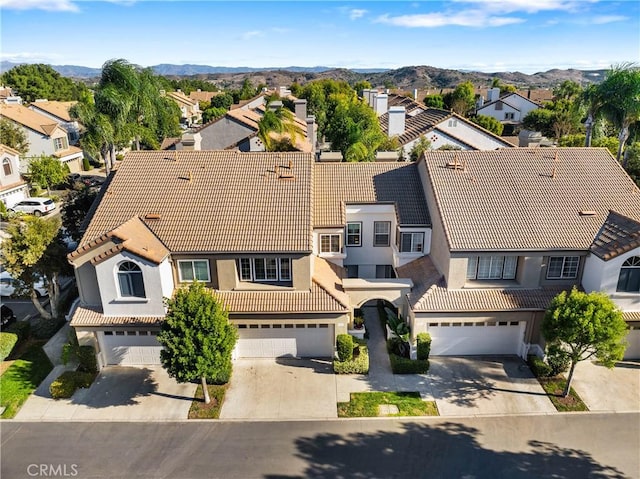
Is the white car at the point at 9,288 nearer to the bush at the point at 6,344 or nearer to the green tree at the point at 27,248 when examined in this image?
the green tree at the point at 27,248

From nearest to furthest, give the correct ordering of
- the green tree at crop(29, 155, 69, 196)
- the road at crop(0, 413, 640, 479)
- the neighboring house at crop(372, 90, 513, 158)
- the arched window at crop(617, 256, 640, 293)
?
the road at crop(0, 413, 640, 479)
the arched window at crop(617, 256, 640, 293)
the neighboring house at crop(372, 90, 513, 158)
the green tree at crop(29, 155, 69, 196)

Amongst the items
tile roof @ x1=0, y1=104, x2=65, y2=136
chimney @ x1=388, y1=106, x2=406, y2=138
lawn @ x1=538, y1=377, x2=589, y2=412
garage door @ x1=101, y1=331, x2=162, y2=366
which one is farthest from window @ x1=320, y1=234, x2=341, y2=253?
tile roof @ x1=0, y1=104, x2=65, y2=136

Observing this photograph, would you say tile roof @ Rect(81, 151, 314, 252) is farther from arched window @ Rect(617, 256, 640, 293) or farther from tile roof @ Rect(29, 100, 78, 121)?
tile roof @ Rect(29, 100, 78, 121)

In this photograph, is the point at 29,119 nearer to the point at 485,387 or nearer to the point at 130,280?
the point at 130,280

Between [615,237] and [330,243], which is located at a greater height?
[615,237]

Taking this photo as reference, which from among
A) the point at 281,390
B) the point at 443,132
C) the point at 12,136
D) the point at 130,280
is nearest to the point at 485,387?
the point at 281,390

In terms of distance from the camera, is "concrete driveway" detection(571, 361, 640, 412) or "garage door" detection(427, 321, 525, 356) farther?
"garage door" detection(427, 321, 525, 356)
